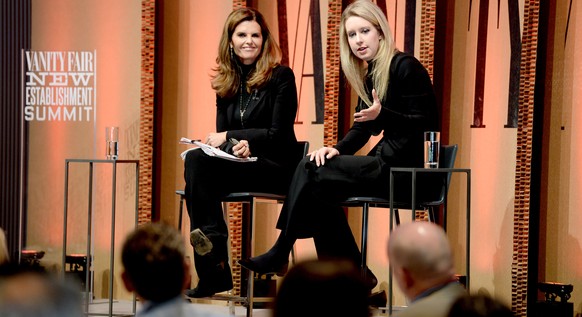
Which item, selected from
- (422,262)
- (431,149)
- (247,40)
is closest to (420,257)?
(422,262)

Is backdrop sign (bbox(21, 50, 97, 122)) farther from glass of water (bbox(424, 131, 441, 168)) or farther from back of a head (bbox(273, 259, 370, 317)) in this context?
back of a head (bbox(273, 259, 370, 317))

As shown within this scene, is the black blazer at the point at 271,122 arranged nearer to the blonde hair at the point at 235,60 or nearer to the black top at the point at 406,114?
the blonde hair at the point at 235,60

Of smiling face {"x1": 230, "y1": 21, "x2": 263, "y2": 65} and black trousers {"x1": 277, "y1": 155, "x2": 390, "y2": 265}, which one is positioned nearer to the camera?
black trousers {"x1": 277, "y1": 155, "x2": 390, "y2": 265}

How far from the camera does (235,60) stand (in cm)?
415

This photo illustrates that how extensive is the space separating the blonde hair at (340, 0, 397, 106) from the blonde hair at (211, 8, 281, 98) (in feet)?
1.36

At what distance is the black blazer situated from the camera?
394cm

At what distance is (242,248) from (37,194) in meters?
1.37

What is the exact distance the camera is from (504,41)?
4684mm

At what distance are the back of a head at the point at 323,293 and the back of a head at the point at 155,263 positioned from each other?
0.42 metres

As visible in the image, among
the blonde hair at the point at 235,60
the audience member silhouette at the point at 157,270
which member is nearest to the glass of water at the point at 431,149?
the blonde hair at the point at 235,60

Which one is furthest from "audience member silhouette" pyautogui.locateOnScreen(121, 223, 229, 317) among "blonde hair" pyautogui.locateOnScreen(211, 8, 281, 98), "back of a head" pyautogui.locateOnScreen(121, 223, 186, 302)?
"blonde hair" pyautogui.locateOnScreen(211, 8, 281, 98)

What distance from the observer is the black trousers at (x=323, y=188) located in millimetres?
3605

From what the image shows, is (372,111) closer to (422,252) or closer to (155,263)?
(422,252)

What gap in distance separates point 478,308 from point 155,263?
2.37ft
